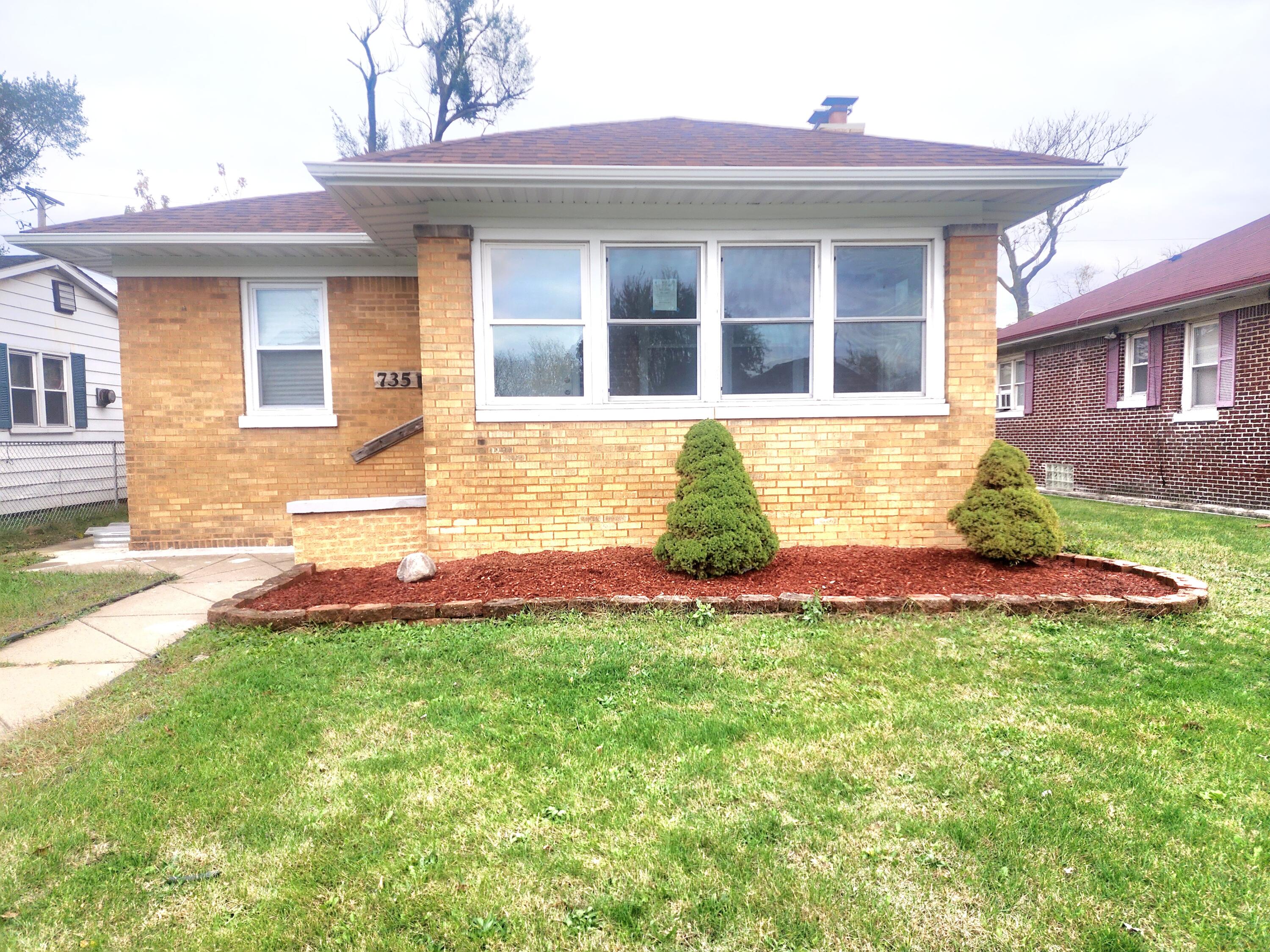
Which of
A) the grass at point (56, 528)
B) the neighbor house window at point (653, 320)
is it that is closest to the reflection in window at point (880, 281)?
the neighbor house window at point (653, 320)

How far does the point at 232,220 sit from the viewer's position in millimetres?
7777

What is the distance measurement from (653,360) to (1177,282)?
11.5 meters

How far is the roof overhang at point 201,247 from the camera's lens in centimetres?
713

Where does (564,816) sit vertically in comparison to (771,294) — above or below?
below

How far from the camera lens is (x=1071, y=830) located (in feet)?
7.48

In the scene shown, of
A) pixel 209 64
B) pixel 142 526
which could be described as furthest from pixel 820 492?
pixel 209 64

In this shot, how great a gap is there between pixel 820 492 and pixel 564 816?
4.54 m

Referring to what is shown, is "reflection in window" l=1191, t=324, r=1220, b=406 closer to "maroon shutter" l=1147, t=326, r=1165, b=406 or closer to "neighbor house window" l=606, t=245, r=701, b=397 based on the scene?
"maroon shutter" l=1147, t=326, r=1165, b=406

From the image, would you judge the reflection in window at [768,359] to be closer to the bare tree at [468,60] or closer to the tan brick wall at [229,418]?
the tan brick wall at [229,418]

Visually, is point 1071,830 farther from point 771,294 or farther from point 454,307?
point 454,307

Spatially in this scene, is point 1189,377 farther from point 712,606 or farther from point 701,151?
point 712,606

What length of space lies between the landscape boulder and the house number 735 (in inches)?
127

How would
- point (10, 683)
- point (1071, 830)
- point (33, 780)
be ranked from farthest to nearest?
1. point (10, 683)
2. point (33, 780)
3. point (1071, 830)

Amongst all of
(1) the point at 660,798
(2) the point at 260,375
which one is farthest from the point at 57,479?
(1) the point at 660,798
